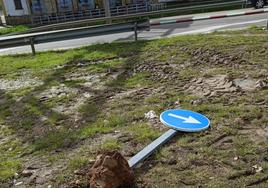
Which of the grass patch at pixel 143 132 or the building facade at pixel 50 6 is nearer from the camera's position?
the grass patch at pixel 143 132

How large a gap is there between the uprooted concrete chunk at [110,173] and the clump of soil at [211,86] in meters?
2.48

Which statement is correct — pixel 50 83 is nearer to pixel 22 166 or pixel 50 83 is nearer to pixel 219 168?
pixel 22 166

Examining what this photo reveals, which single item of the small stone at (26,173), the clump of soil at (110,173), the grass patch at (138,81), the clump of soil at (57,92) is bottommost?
the clump of soil at (57,92)

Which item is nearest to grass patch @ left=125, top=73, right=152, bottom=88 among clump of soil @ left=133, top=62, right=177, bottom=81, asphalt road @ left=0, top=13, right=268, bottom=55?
clump of soil @ left=133, top=62, right=177, bottom=81

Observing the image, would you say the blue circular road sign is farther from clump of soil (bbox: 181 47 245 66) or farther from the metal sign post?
clump of soil (bbox: 181 47 245 66)

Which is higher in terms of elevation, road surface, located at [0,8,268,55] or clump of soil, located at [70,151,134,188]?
clump of soil, located at [70,151,134,188]

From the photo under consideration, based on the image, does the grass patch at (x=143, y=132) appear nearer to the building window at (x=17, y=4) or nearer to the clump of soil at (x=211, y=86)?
the clump of soil at (x=211, y=86)

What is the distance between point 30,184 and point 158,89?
2986 mm

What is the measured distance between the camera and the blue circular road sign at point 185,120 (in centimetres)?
400

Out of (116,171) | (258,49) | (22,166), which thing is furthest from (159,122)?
(258,49)

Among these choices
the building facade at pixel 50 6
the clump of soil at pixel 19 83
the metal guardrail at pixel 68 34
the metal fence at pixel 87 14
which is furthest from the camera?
the building facade at pixel 50 6

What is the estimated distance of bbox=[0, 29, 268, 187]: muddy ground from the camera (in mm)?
3296

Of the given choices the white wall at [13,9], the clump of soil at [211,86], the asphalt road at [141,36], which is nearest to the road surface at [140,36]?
the asphalt road at [141,36]

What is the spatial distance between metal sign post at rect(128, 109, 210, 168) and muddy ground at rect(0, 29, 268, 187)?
0.26 feet
